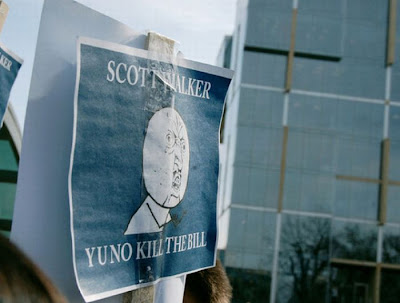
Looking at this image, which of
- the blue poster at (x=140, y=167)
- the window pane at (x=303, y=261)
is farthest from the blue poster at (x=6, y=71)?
the window pane at (x=303, y=261)

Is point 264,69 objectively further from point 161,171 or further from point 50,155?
point 50,155

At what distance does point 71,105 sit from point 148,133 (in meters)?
0.21

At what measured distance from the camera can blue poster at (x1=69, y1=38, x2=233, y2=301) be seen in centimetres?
152

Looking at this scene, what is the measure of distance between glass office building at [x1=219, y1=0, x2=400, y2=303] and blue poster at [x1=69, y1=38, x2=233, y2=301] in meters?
34.9

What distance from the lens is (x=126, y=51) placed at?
5.43 feet

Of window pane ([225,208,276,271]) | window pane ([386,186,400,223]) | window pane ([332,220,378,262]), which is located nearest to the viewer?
window pane ([225,208,276,271])

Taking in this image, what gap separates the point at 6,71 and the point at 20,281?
4.62 feet

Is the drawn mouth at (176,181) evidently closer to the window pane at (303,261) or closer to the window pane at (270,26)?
the window pane at (303,261)

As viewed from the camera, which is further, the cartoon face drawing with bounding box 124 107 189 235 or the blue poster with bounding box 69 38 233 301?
the cartoon face drawing with bounding box 124 107 189 235

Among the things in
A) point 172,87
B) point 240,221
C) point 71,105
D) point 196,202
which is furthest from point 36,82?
point 240,221

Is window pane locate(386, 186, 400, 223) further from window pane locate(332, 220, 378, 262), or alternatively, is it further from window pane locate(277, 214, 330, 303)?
window pane locate(277, 214, 330, 303)

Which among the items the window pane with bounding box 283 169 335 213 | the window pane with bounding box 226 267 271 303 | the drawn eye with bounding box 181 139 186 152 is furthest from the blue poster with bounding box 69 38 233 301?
the window pane with bounding box 283 169 335 213

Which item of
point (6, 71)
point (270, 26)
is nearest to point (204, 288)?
point (6, 71)

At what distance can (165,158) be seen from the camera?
1.74 metres
